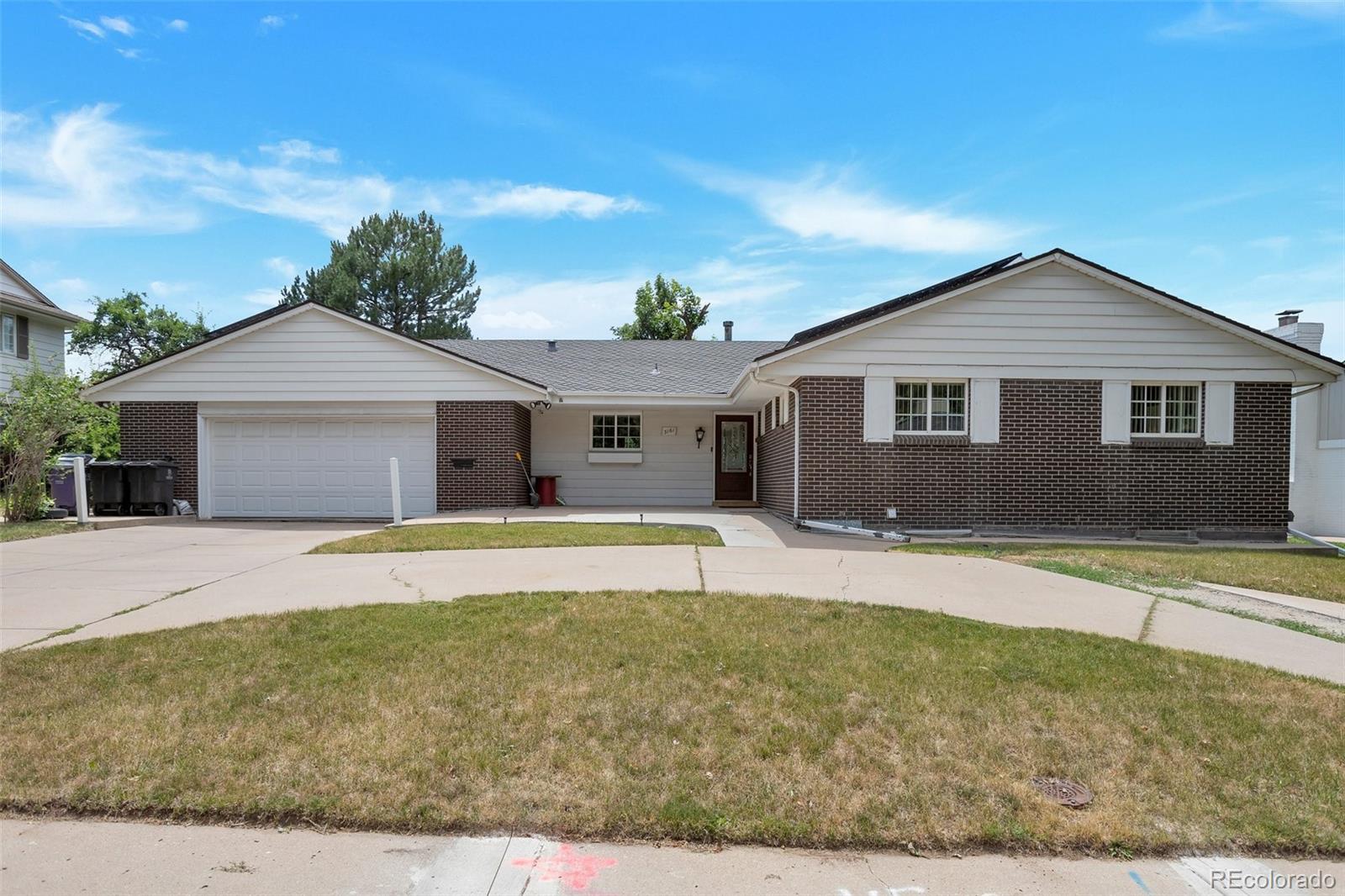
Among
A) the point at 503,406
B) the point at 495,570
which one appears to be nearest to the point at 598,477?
the point at 503,406

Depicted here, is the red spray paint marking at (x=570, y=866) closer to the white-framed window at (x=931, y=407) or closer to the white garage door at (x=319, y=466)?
the white-framed window at (x=931, y=407)

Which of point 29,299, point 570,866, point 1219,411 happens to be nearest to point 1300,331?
point 1219,411

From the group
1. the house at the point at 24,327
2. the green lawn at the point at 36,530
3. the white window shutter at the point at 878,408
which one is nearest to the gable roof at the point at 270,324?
the green lawn at the point at 36,530

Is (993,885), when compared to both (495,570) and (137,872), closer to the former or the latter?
(137,872)

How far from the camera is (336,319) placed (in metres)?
15.6

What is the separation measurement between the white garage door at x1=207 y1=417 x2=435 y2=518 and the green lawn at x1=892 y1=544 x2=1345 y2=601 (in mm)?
9871

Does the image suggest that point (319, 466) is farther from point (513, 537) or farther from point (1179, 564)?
point (1179, 564)

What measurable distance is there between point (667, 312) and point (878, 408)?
3069cm

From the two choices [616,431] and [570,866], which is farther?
[616,431]

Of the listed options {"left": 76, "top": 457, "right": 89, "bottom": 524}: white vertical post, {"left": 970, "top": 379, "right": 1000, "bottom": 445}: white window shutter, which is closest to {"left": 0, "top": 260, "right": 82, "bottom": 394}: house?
{"left": 76, "top": 457, "right": 89, "bottom": 524}: white vertical post

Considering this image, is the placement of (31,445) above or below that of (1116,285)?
below

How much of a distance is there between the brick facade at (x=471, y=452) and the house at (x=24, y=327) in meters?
14.6

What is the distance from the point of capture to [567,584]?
733 cm

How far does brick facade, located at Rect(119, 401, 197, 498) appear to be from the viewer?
51.6ft
